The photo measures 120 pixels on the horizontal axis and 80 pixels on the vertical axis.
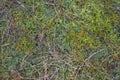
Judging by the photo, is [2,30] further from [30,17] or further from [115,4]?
[115,4]

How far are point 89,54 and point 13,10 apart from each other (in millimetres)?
631

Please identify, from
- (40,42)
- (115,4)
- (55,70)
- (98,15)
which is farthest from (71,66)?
(115,4)

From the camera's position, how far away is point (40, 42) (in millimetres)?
2100

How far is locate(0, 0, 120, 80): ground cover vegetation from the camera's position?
2.04 meters

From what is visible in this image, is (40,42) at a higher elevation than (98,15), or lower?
lower

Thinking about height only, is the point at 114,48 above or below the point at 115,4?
below

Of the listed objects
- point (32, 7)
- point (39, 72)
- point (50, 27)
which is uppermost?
point (32, 7)

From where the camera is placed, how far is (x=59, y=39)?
Result: 2.10 metres

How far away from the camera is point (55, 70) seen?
6.70ft

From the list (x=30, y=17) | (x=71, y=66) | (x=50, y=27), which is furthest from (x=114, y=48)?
(x=30, y=17)

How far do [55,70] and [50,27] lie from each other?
12.2 inches

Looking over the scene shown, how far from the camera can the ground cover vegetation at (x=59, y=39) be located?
2.04m

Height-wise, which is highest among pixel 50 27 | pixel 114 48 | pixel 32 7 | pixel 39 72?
pixel 32 7

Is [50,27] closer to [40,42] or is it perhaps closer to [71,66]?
[40,42]
